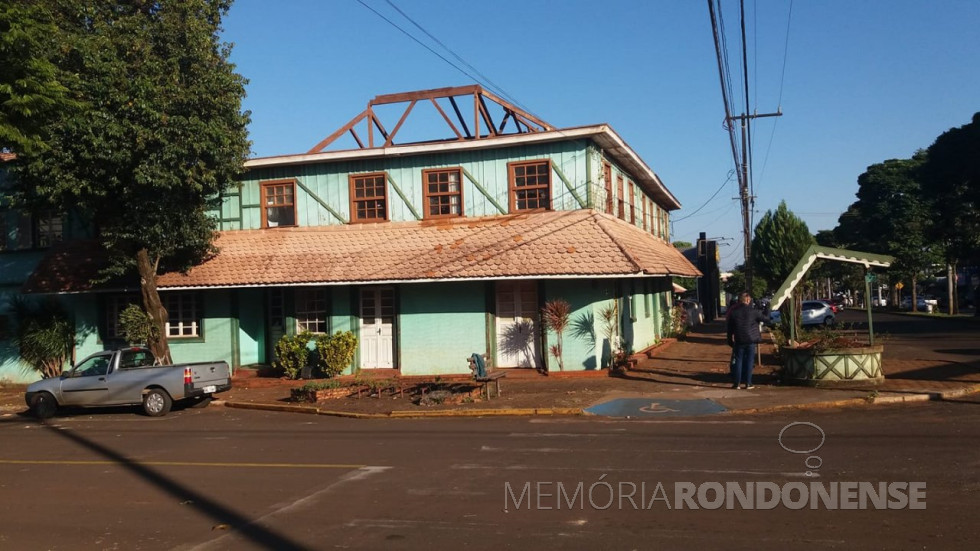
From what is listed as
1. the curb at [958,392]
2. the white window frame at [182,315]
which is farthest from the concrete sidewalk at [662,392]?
the white window frame at [182,315]

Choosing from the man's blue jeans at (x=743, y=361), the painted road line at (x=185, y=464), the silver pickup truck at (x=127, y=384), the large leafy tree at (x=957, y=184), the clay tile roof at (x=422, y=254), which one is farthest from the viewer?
the large leafy tree at (x=957, y=184)

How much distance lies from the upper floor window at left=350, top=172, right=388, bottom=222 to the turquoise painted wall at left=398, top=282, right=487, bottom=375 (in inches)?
109

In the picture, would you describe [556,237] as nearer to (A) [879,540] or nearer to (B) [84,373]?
(B) [84,373]

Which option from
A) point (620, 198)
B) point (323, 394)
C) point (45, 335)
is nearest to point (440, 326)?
point (323, 394)

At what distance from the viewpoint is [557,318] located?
59.5 feet

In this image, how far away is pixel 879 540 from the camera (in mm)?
5766

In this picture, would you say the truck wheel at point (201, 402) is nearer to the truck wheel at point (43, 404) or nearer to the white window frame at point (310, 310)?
the truck wheel at point (43, 404)

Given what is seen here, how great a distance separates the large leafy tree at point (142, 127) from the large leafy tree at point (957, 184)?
3099cm

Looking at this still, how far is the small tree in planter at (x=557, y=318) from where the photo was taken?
18156 millimetres

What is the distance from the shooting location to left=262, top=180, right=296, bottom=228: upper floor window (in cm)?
2202

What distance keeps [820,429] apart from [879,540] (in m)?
5.06

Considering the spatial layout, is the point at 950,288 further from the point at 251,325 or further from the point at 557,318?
the point at 251,325

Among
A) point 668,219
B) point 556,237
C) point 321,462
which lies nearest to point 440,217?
point 556,237

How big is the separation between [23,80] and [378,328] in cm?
1055
